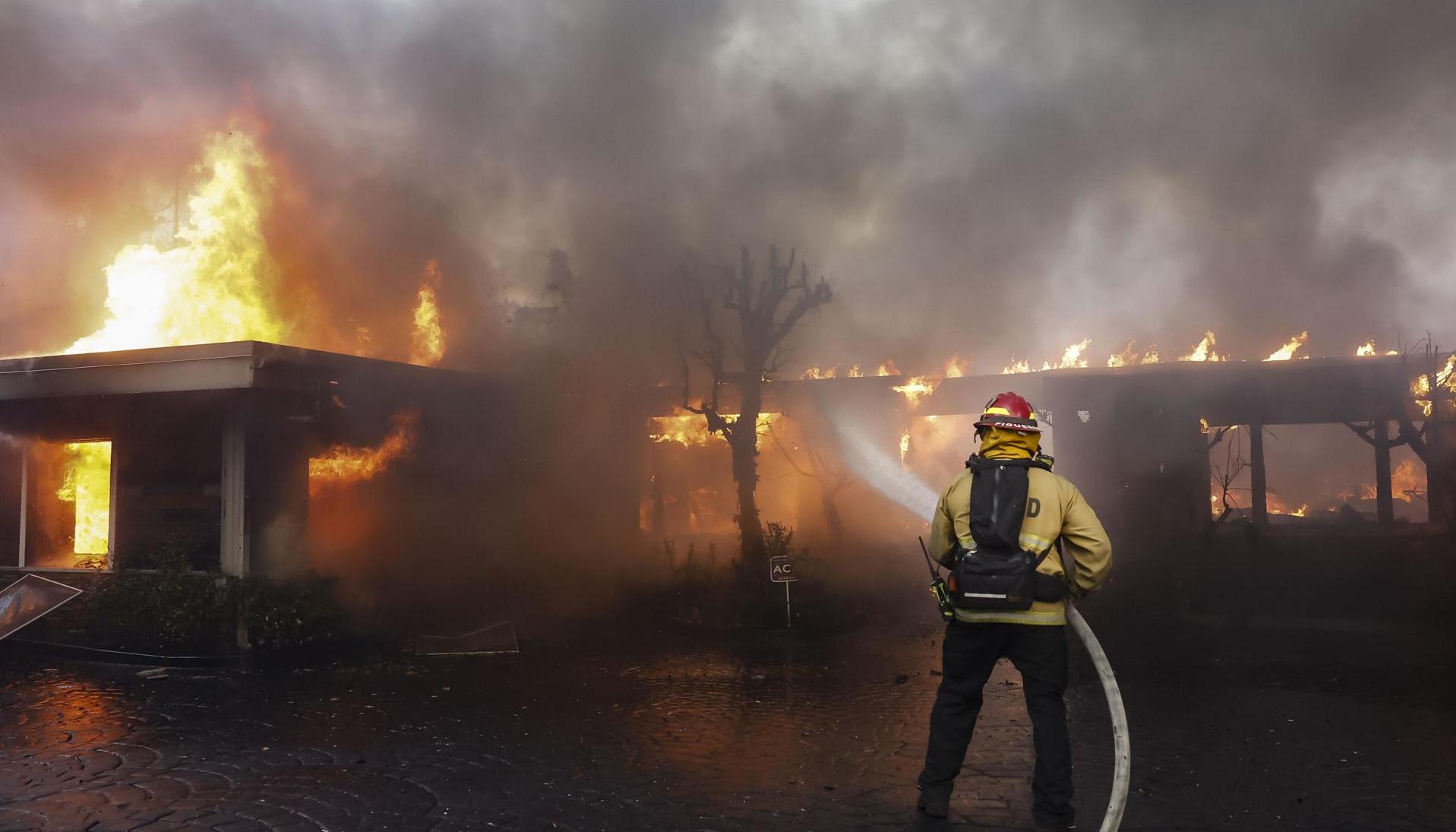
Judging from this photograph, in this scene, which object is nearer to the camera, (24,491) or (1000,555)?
(1000,555)

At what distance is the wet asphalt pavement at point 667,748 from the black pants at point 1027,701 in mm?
332

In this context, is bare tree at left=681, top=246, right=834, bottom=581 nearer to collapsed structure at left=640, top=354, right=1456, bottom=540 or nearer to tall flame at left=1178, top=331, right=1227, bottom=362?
collapsed structure at left=640, top=354, right=1456, bottom=540

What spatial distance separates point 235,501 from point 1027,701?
8.86 m

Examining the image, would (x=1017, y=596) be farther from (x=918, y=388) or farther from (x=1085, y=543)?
(x=918, y=388)

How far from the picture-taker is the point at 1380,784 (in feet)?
15.4

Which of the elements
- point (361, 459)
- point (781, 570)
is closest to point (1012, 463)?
point (781, 570)

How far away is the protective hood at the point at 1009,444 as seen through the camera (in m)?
4.19

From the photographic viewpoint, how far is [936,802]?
412 centimetres

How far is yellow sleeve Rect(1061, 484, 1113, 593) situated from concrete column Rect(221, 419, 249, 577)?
8.84 meters

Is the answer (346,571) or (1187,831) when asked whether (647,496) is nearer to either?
(346,571)

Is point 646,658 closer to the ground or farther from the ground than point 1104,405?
closer to the ground

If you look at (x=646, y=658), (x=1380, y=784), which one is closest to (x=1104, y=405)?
(x=646, y=658)

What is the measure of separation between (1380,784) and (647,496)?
23.2 meters

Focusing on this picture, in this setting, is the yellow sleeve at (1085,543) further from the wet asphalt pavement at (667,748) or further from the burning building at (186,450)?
the burning building at (186,450)
